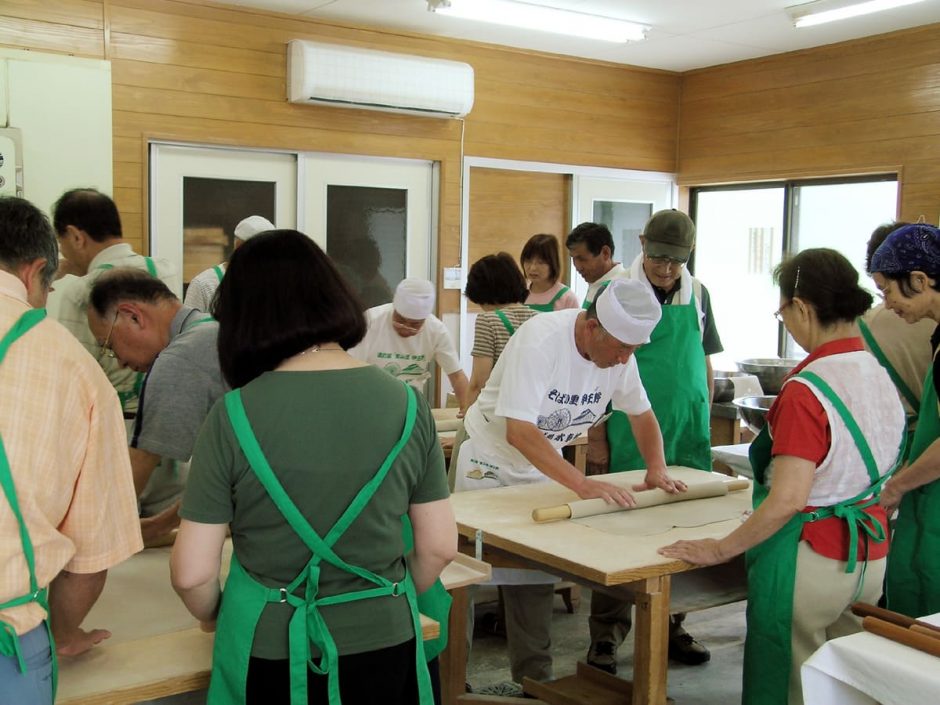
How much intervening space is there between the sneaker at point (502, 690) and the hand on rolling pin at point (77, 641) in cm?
176

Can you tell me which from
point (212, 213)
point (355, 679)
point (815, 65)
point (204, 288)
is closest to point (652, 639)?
point (355, 679)

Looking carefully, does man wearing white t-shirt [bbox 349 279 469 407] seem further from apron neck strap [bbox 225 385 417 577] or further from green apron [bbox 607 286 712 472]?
apron neck strap [bbox 225 385 417 577]

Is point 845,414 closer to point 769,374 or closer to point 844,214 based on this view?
point 769,374

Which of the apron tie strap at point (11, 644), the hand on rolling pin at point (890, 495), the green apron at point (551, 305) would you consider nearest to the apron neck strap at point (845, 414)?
the hand on rolling pin at point (890, 495)

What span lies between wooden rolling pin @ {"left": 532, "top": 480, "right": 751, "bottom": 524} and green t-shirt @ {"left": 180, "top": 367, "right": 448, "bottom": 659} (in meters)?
1.11

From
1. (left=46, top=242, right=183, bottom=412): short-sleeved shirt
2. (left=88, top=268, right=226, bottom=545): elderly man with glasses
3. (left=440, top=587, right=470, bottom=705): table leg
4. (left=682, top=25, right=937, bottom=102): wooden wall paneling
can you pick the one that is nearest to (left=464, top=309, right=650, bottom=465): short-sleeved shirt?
(left=440, top=587, right=470, bottom=705): table leg

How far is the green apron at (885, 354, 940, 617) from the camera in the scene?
8.42 ft

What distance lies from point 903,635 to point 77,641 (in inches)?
58.1

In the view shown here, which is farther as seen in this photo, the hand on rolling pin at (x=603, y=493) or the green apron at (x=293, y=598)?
the hand on rolling pin at (x=603, y=493)

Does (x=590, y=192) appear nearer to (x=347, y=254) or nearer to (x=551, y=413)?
(x=347, y=254)

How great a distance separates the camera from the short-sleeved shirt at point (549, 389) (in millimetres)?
2875

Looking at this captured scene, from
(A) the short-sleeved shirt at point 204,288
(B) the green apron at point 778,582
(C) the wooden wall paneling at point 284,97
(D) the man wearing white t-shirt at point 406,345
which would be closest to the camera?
(B) the green apron at point 778,582

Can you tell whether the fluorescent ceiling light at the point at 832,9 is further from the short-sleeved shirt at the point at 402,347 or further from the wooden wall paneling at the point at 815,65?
the short-sleeved shirt at the point at 402,347

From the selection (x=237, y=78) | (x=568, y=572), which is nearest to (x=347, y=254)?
(x=237, y=78)
